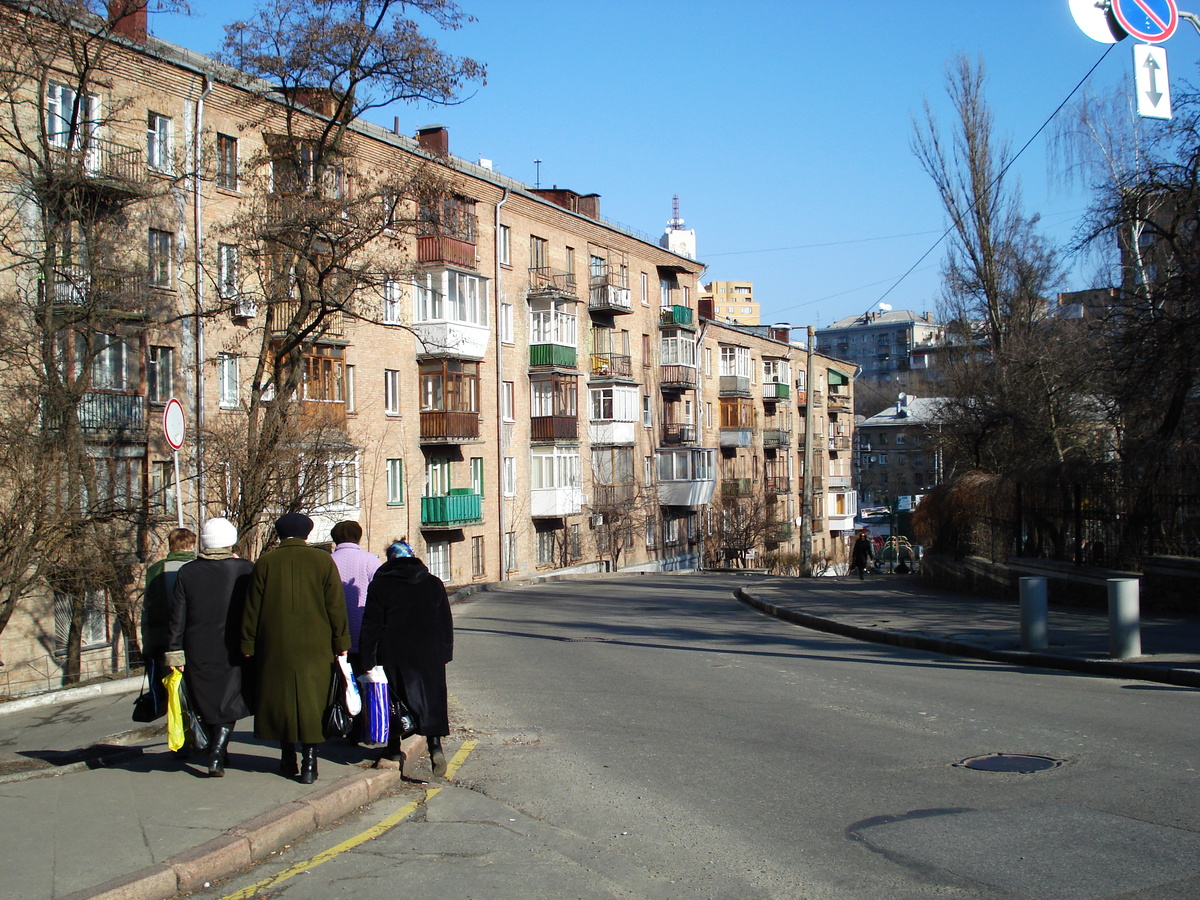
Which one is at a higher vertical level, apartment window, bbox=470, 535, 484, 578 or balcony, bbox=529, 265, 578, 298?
balcony, bbox=529, 265, 578, 298

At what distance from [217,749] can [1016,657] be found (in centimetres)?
967

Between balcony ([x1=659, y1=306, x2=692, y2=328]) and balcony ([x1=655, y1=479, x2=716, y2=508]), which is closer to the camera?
balcony ([x1=655, y1=479, x2=716, y2=508])

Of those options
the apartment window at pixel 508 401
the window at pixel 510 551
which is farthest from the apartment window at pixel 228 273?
the window at pixel 510 551

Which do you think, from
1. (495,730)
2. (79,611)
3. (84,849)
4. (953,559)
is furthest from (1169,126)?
(79,611)

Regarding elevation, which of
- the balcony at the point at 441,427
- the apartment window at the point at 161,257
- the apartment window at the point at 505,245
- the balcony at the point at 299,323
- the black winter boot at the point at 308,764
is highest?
the apartment window at the point at 505,245

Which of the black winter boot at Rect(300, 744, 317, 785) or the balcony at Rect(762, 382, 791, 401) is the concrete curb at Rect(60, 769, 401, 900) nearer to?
the black winter boot at Rect(300, 744, 317, 785)

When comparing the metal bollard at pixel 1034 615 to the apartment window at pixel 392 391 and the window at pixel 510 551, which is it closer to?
the apartment window at pixel 392 391

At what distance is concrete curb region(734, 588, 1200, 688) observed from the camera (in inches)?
421

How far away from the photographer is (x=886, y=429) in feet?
379

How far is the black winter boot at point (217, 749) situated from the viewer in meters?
6.62

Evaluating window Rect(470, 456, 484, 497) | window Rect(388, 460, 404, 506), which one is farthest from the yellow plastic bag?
window Rect(470, 456, 484, 497)

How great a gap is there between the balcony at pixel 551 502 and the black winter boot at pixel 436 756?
3614cm

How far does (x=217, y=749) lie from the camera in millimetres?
6617

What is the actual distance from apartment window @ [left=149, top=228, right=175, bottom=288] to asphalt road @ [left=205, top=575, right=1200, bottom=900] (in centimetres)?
1648
